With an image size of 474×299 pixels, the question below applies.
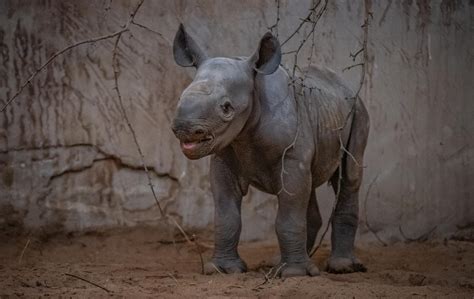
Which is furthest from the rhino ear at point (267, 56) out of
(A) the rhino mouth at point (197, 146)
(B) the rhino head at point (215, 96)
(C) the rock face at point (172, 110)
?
(C) the rock face at point (172, 110)

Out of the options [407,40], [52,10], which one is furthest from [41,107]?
[407,40]

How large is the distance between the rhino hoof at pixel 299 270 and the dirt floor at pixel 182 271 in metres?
0.10

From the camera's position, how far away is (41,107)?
931cm

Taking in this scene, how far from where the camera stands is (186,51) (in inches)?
297

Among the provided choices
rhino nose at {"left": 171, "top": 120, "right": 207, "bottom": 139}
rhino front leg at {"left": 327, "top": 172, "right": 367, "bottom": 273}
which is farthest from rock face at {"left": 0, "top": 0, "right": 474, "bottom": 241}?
rhino nose at {"left": 171, "top": 120, "right": 207, "bottom": 139}

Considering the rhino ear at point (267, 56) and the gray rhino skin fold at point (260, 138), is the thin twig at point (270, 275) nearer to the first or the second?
the gray rhino skin fold at point (260, 138)

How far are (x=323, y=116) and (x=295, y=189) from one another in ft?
2.78

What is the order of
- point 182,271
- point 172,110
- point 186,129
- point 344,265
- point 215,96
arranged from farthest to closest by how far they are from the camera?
point 172,110 → point 344,265 → point 182,271 → point 215,96 → point 186,129

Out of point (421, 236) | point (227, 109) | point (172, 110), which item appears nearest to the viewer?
point (227, 109)

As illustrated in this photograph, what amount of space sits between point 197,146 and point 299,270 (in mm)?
1416

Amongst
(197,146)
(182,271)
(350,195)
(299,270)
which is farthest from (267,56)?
(182,271)

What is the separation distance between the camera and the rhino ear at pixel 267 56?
23.7 feet

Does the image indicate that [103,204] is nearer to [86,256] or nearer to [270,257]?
[86,256]

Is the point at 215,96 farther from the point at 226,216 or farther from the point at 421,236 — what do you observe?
the point at 421,236
